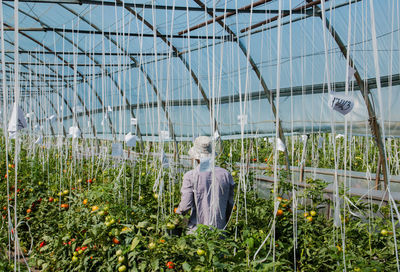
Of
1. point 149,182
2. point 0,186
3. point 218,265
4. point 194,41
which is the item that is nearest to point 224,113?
point 194,41

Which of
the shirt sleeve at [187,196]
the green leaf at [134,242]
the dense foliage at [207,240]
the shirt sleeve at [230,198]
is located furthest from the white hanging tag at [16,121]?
the shirt sleeve at [230,198]

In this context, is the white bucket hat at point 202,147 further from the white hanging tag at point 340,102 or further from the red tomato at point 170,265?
the white hanging tag at point 340,102

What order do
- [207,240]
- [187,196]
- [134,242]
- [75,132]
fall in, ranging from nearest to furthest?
[207,240]
[134,242]
[187,196]
[75,132]

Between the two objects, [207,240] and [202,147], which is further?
[202,147]

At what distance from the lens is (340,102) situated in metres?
1.03

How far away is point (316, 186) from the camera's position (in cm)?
213

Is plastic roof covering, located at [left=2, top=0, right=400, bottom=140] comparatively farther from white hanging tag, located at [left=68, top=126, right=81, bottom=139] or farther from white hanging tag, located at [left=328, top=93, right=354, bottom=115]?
white hanging tag, located at [left=328, top=93, right=354, bottom=115]

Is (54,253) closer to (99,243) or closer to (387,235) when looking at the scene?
(99,243)

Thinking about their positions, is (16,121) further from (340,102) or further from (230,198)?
(340,102)

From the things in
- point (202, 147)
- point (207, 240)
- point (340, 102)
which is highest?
point (340, 102)

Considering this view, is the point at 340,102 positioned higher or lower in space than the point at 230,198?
higher

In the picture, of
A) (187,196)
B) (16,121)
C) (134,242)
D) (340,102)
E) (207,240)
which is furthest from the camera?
(187,196)

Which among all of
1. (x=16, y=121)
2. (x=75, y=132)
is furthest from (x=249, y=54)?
(x=16, y=121)

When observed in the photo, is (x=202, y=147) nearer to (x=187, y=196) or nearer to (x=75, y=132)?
(x=187, y=196)
